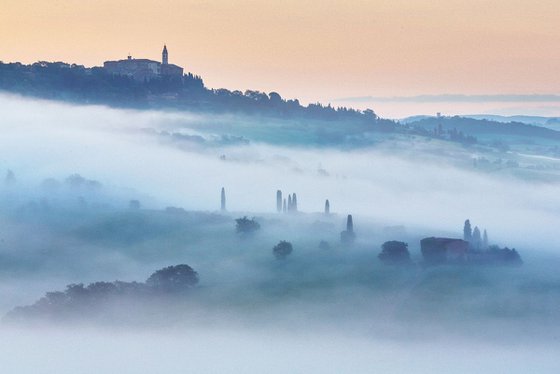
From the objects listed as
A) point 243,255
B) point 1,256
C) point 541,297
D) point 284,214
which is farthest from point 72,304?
point 284,214

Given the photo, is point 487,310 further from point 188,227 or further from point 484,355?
point 188,227

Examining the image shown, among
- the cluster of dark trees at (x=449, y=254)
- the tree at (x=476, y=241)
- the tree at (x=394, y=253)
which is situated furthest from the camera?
the tree at (x=476, y=241)

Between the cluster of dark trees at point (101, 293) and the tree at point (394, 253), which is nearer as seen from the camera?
the cluster of dark trees at point (101, 293)

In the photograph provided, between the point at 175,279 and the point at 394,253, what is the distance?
27.0 meters

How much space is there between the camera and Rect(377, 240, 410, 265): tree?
145375 millimetres

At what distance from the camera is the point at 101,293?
138125 mm

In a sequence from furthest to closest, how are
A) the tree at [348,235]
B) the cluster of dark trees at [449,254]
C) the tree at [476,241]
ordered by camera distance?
the tree at [476,241], the tree at [348,235], the cluster of dark trees at [449,254]

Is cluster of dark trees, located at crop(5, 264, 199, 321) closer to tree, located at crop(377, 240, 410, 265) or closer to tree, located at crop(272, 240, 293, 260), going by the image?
tree, located at crop(272, 240, 293, 260)

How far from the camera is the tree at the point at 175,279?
138625 mm

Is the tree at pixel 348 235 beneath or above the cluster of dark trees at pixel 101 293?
above

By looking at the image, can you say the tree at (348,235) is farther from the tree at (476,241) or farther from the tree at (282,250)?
the tree at (476,241)

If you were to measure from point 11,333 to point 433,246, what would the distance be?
53.4 meters

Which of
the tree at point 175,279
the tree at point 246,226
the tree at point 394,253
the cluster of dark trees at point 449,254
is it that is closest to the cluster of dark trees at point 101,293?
the tree at point 175,279

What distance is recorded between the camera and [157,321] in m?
127
